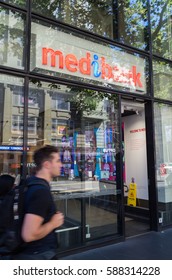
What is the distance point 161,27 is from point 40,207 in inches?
252

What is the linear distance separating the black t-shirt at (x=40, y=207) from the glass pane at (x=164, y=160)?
436cm

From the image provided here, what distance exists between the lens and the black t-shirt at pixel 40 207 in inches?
67.5

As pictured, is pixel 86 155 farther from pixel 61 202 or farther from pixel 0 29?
pixel 0 29

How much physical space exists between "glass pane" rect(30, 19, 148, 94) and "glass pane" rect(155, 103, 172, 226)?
35.0 inches

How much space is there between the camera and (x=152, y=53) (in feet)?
19.8

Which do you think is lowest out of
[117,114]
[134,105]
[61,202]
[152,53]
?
[61,202]

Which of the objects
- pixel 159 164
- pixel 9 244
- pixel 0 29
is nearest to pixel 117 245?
pixel 159 164

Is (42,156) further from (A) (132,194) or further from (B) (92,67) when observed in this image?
(A) (132,194)

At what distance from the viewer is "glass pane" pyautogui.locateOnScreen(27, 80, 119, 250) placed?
4488mm

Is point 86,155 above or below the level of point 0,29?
below

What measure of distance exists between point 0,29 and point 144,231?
16.3 feet

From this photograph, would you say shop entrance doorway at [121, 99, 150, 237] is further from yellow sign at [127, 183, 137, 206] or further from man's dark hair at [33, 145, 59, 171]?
man's dark hair at [33, 145, 59, 171]

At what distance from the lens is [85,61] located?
16.2 feet

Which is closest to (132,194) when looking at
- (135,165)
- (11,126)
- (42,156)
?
(135,165)
